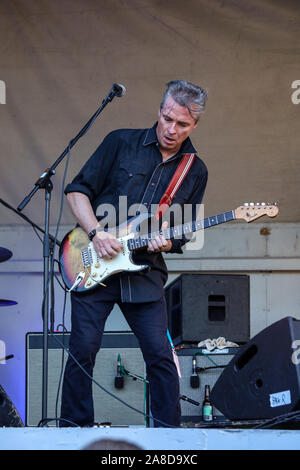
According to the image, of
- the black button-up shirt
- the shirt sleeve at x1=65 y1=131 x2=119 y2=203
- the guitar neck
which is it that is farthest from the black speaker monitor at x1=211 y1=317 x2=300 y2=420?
the shirt sleeve at x1=65 y1=131 x2=119 y2=203

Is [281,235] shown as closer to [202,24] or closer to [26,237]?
[202,24]

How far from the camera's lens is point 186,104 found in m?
2.82

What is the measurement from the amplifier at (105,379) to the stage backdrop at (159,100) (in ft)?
2.34

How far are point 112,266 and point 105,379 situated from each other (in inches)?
50.3

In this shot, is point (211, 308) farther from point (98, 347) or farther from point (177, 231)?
point (98, 347)

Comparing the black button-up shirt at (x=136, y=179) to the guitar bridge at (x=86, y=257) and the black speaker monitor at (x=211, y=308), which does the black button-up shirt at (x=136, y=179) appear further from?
the black speaker monitor at (x=211, y=308)

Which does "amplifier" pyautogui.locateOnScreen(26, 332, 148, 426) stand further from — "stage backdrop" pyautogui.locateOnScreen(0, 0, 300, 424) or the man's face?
the man's face

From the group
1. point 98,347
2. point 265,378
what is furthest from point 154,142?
point 265,378

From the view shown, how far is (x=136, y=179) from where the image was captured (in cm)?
289

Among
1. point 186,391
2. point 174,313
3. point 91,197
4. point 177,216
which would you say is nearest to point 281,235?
point 174,313

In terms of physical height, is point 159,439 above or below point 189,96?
below

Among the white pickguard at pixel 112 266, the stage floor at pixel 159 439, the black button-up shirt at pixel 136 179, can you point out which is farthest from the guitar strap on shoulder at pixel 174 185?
the stage floor at pixel 159 439

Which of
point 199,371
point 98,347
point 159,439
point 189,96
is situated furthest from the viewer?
point 199,371

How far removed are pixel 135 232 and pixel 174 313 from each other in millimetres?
1458
